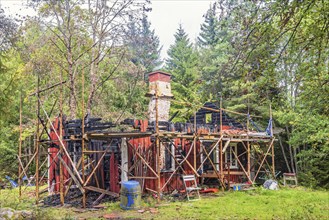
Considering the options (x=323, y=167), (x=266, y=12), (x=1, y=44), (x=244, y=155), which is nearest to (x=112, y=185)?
(x=1, y=44)

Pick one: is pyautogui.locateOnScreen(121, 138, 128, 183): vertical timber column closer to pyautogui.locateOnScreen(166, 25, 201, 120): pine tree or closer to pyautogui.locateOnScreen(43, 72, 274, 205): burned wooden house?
pyautogui.locateOnScreen(43, 72, 274, 205): burned wooden house

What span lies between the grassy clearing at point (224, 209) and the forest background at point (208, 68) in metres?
3.21

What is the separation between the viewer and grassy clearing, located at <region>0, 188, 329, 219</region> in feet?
33.4

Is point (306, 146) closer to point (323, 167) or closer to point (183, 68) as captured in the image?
point (323, 167)

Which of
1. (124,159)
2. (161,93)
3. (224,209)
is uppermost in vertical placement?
(161,93)

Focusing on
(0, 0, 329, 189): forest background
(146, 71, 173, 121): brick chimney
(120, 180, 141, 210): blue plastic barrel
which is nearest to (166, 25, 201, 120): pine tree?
(0, 0, 329, 189): forest background

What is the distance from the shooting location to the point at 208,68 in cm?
2611

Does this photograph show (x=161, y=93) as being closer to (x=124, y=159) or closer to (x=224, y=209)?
(x=124, y=159)

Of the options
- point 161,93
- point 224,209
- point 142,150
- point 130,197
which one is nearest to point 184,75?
point 161,93

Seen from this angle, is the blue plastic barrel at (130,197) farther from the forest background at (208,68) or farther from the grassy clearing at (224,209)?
the forest background at (208,68)

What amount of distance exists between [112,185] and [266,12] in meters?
10.7

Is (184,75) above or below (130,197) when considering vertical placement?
above

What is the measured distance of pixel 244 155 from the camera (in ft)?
65.0

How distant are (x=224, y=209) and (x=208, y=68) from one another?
1622 centimetres
